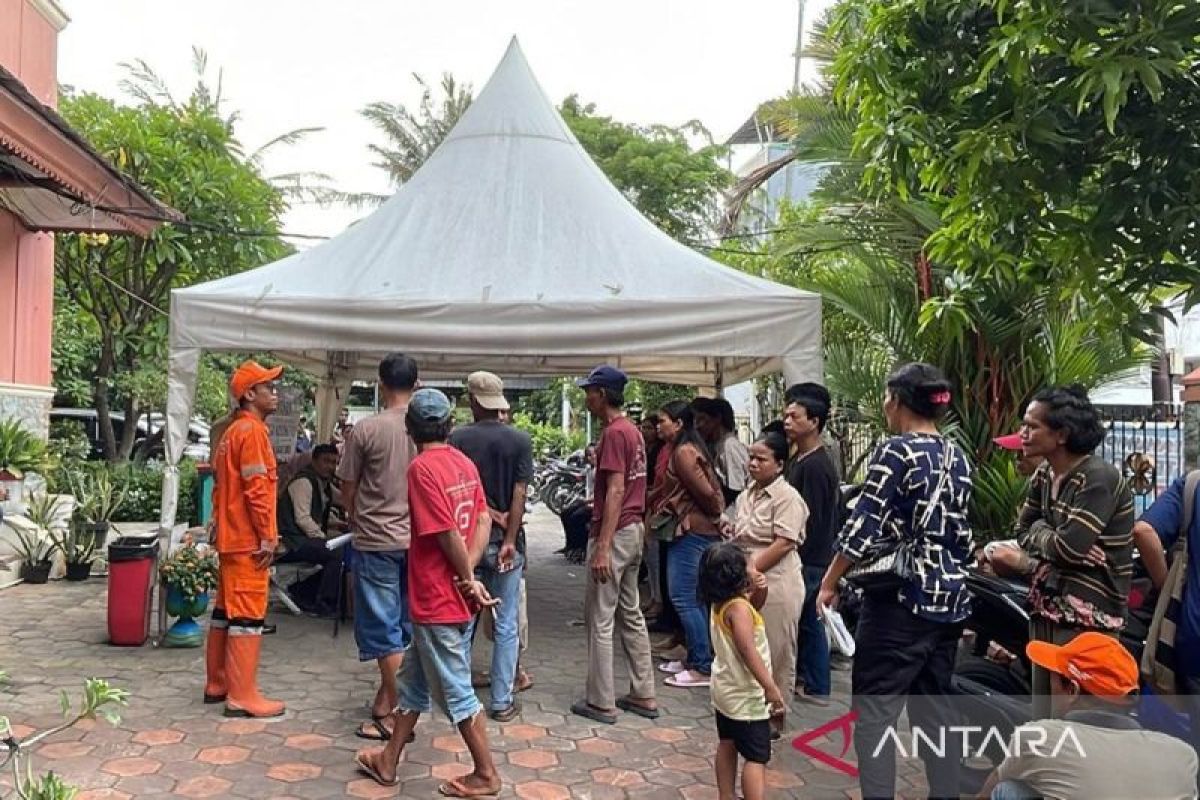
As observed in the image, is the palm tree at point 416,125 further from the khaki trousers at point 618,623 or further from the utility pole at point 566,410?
the khaki trousers at point 618,623

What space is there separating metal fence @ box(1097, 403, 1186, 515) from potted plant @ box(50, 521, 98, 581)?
811 cm

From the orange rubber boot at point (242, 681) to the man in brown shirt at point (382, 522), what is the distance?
60 centimetres

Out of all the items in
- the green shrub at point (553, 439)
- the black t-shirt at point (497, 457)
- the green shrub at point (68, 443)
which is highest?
the black t-shirt at point (497, 457)

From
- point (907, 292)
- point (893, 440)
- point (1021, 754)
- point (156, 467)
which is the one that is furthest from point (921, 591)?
point (156, 467)

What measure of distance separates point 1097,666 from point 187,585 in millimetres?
4915

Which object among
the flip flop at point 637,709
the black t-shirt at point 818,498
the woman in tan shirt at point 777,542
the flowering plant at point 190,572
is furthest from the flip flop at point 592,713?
the flowering plant at point 190,572

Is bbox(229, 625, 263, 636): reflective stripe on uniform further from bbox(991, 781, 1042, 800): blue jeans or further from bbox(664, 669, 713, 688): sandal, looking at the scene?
bbox(991, 781, 1042, 800): blue jeans

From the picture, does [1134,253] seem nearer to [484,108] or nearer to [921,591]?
[921,591]

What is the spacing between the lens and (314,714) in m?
4.64

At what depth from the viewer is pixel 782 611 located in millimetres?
4164

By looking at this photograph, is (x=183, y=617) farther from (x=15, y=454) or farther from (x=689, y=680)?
(x=689, y=680)

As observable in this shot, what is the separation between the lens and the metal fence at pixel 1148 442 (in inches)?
227

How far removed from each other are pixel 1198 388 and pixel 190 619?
19.4ft

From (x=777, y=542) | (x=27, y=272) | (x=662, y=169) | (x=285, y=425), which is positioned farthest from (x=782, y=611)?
(x=662, y=169)
